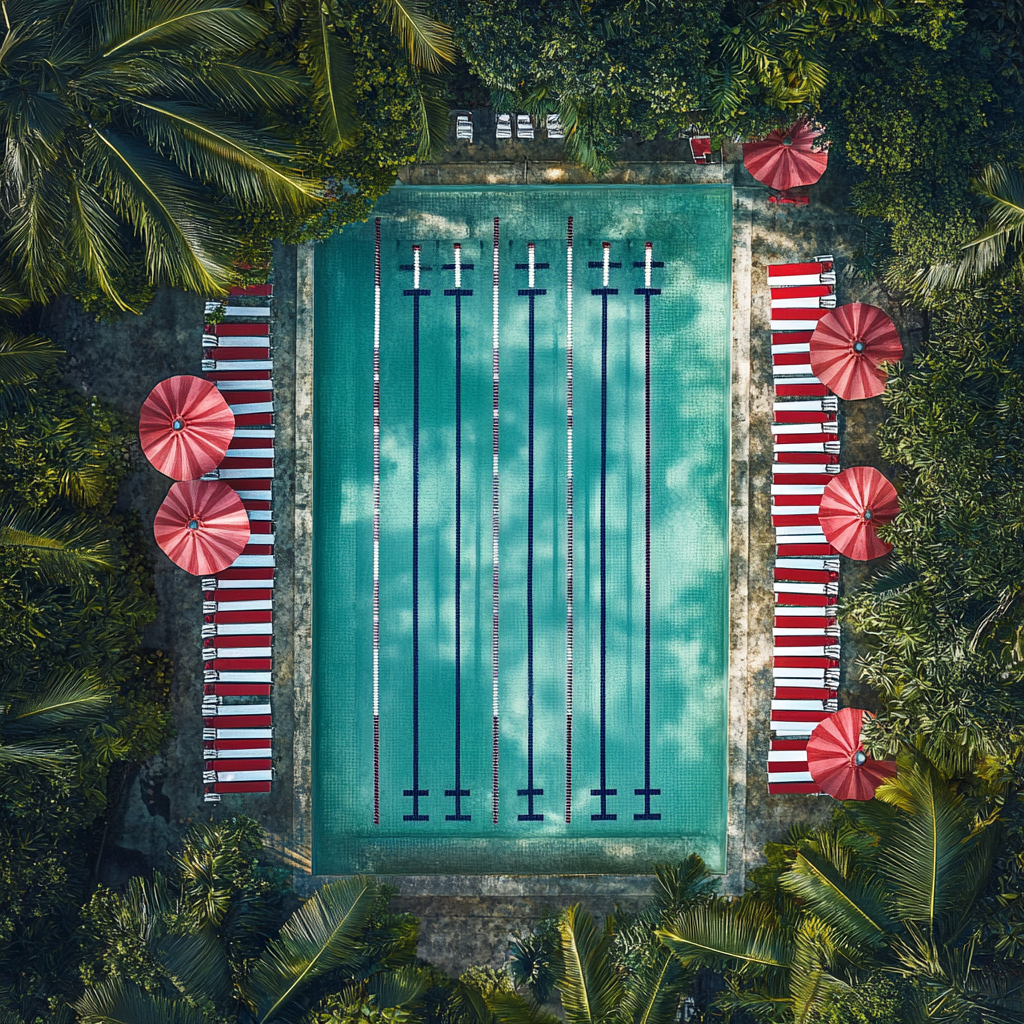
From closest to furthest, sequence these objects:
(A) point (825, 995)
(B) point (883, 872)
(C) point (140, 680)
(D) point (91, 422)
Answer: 1. (A) point (825, 995)
2. (B) point (883, 872)
3. (D) point (91, 422)
4. (C) point (140, 680)

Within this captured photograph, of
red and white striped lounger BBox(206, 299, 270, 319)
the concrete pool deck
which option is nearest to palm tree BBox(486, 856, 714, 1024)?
the concrete pool deck

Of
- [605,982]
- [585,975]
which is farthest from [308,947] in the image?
[605,982]

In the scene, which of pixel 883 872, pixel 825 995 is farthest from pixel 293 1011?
pixel 883 872

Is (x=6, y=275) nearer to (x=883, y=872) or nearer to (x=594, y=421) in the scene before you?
(x=594, y=421)

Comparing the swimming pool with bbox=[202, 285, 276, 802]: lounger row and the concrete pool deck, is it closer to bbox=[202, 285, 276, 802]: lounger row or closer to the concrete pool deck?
the concrete pool deck

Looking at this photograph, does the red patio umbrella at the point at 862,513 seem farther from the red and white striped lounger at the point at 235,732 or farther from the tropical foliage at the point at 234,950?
the red and white striped lounger at the point at 235,732

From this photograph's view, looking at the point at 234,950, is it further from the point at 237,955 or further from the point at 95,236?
the point at 95,236

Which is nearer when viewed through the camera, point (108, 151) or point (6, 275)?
point (108, 151)
